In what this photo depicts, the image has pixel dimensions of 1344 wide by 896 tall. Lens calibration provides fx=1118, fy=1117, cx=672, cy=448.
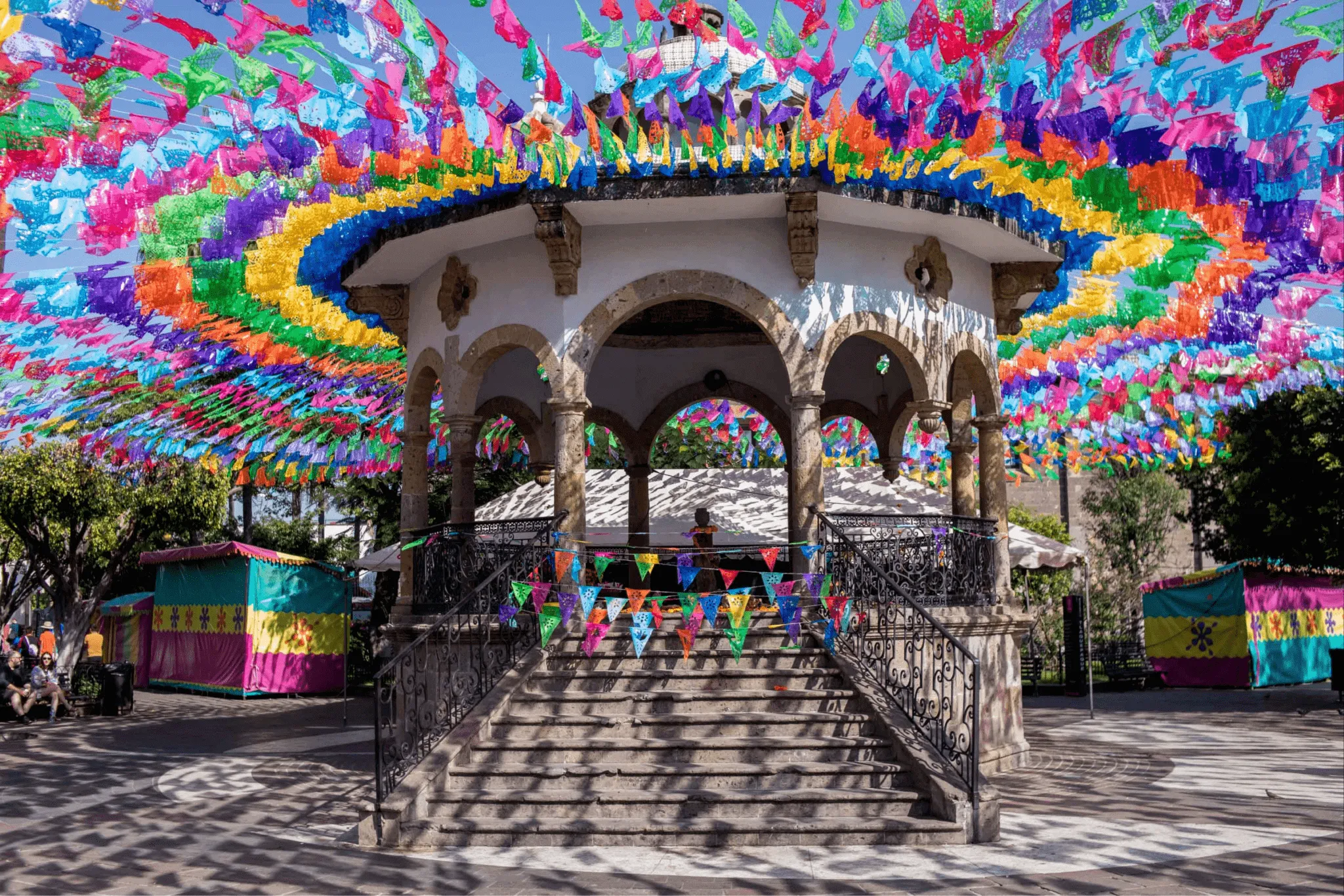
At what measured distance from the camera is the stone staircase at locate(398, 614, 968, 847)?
7277mm

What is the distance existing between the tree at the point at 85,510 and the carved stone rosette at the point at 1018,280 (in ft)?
48.7

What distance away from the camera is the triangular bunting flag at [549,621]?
9289mm

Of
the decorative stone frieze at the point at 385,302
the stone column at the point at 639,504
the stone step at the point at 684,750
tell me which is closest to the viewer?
the stone step at the point at 684,750

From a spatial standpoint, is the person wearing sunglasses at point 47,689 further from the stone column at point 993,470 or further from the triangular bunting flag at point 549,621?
the stone column at point 993,470

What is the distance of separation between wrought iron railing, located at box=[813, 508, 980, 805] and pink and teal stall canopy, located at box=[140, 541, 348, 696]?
13.2m

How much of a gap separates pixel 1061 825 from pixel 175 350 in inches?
405

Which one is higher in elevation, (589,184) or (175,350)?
(589,184)

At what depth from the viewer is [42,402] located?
13297 millimetres

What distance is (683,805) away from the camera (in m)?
7.48

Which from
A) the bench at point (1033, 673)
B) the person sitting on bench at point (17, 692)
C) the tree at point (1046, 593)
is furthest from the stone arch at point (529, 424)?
the tree at point (1046, 593)

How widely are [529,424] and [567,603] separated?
600 centimetres

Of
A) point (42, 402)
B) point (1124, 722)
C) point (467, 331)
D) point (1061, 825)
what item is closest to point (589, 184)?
point (467, 331)

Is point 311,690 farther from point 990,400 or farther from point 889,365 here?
point 990,400

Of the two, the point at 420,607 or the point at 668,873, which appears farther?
the point at 420,607
